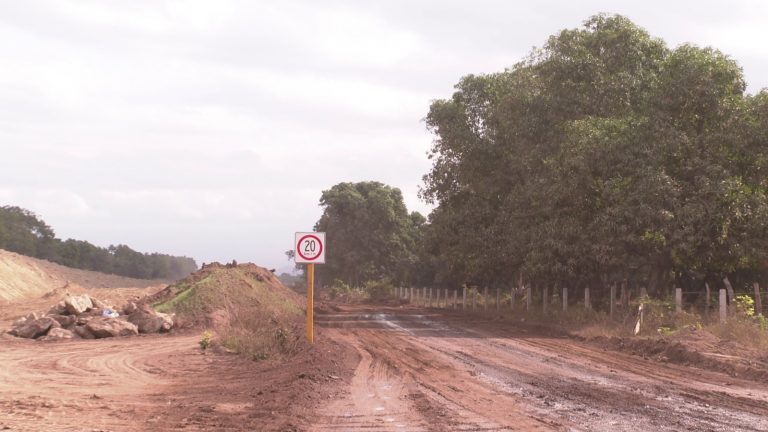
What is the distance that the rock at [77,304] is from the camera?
884 inches

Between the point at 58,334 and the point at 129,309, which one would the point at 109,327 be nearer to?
the point at 58,334

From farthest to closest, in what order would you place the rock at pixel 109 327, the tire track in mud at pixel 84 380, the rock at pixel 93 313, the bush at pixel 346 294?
the bush at pixel 346 294 < the rock at pixel 93 313 < the rock at pixel 109 327 < the tire track in mud at pixel 84 380

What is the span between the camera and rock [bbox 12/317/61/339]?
20.7 meters

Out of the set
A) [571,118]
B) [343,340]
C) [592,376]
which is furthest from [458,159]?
[592,376]

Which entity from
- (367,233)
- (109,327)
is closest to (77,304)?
(109,327)

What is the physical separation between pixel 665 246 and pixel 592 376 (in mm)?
12105

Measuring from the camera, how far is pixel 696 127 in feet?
86.5

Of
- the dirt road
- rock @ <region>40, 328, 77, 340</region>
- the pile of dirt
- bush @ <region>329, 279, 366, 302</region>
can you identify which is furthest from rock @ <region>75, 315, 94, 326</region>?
bush @ <region>329, 279, 366, 302</region>

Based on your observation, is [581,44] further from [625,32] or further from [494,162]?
[494,162]

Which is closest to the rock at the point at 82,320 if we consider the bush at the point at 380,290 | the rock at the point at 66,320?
the rock at the point at 66,320

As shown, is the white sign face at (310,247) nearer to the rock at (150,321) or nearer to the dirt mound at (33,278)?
the rock at (150,321)

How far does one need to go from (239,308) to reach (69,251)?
6844 cm

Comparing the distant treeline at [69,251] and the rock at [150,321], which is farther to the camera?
the distant treeline at [69,251]

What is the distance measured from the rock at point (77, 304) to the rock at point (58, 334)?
1.62m
